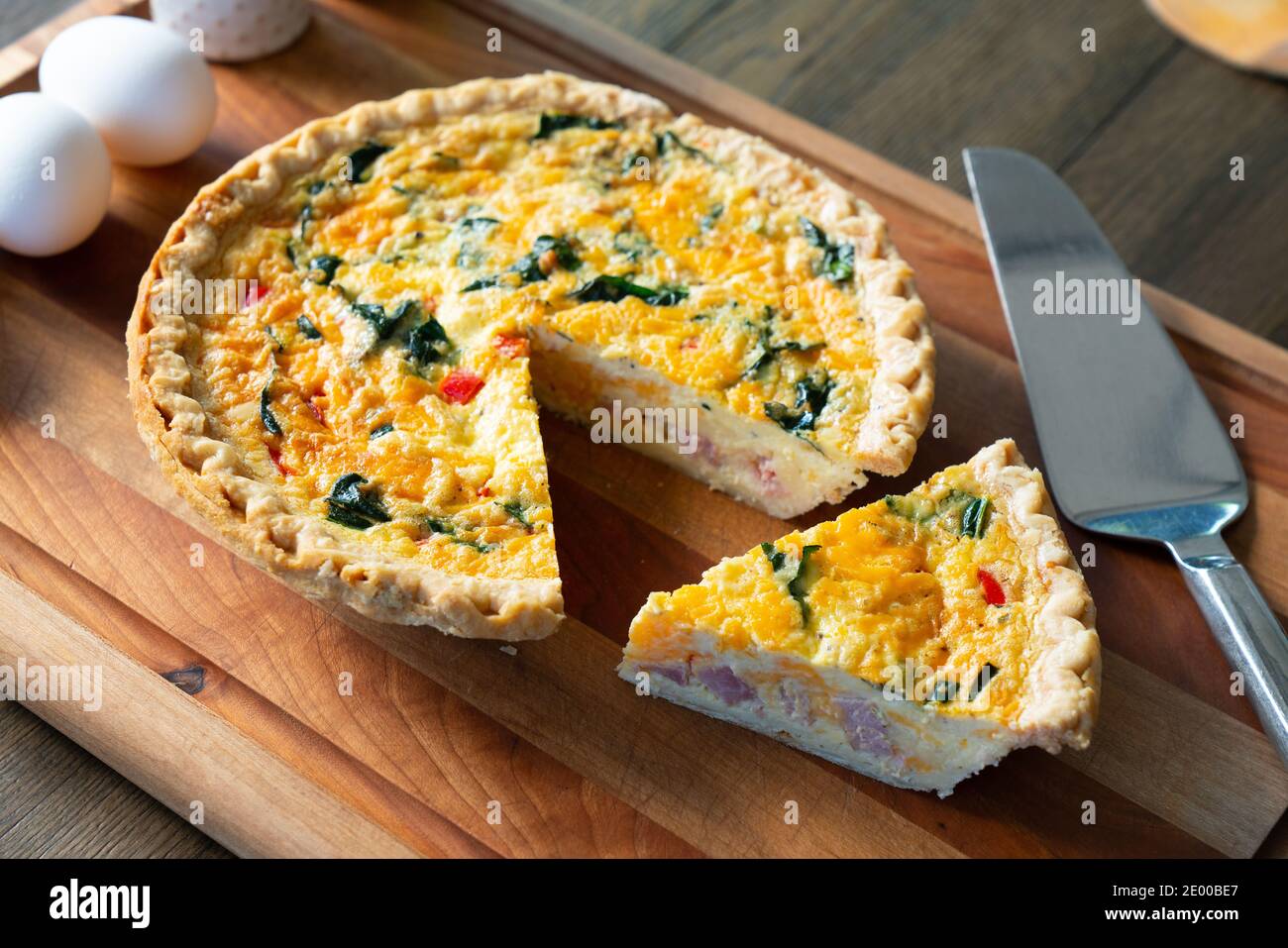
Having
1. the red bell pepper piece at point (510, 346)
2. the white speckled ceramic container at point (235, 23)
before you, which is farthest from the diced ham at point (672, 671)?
the white speckled ceramic container at point (235, 23)

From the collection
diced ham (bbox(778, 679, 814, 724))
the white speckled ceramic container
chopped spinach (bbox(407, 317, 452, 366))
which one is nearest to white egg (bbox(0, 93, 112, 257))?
the white speckled ceramic container

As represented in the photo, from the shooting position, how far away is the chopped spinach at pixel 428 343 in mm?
4047

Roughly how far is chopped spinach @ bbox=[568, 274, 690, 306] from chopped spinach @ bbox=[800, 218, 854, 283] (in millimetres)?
471

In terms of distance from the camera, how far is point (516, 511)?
3.76 meters

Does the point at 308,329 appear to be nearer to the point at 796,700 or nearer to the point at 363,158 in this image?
the point at 363,158

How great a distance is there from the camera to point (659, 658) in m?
Result: 3.72

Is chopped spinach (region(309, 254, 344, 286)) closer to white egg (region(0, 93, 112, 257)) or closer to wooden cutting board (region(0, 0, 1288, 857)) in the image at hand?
wooden cutting board (region(0, 0, 1288, 857))

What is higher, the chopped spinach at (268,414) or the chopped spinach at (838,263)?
the chopped spinach at (838,263)

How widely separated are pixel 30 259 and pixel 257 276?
2.97 ft

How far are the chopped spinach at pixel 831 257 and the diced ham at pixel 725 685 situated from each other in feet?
4.51

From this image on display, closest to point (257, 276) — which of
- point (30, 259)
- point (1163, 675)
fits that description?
point (30, 259)

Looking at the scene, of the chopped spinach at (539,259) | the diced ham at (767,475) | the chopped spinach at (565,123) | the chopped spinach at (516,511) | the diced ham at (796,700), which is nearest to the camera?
the diced ham at (796,700)

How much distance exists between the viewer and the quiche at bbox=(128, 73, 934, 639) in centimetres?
364

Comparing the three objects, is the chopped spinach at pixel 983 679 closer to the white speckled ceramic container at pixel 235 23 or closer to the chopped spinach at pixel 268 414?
the chopped spinach at pixel 268 414
